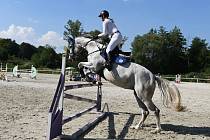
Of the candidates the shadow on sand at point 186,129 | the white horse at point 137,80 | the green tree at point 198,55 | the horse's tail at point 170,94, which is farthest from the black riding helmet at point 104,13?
the green tree at point 198,55

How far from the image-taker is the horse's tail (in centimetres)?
955

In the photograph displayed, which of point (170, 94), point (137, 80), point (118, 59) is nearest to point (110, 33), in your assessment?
point (118, 59)

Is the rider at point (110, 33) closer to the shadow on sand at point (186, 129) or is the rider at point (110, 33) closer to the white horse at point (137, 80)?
the white horse at point (137, 80)

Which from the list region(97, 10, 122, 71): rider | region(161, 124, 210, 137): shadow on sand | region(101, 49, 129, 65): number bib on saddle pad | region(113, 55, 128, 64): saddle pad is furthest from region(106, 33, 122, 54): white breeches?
region(161, 124, 210, 137): shadow on sand

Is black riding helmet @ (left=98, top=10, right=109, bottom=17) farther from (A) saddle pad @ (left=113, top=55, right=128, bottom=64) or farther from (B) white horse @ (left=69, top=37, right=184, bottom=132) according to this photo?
(A) saddle pad @ (left=113, top=55, right=128, bottom=64)

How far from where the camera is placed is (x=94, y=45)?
9.71 m

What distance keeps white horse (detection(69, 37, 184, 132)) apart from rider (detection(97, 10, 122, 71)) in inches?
9.9

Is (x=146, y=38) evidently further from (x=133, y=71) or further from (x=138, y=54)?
(x=133, y=71)

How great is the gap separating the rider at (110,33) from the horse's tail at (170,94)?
1.35m

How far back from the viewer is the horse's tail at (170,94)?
31.3 ft

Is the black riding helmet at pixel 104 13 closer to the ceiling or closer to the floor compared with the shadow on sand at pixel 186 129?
closer to the ceiling

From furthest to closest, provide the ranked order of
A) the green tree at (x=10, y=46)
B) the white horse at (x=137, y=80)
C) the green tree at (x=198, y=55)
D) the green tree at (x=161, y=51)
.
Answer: the green tree at (x=10, y=46), the green tree at (x=198, y=55), the green tree at (x=161, y=51), the white horse at (x=137, y=80)

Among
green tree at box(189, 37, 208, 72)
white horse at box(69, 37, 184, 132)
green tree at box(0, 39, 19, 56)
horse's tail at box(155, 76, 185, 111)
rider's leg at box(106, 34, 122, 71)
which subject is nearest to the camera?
white horse at box(69, 37, 184, 132)

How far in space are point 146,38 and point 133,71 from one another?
77.8 m
